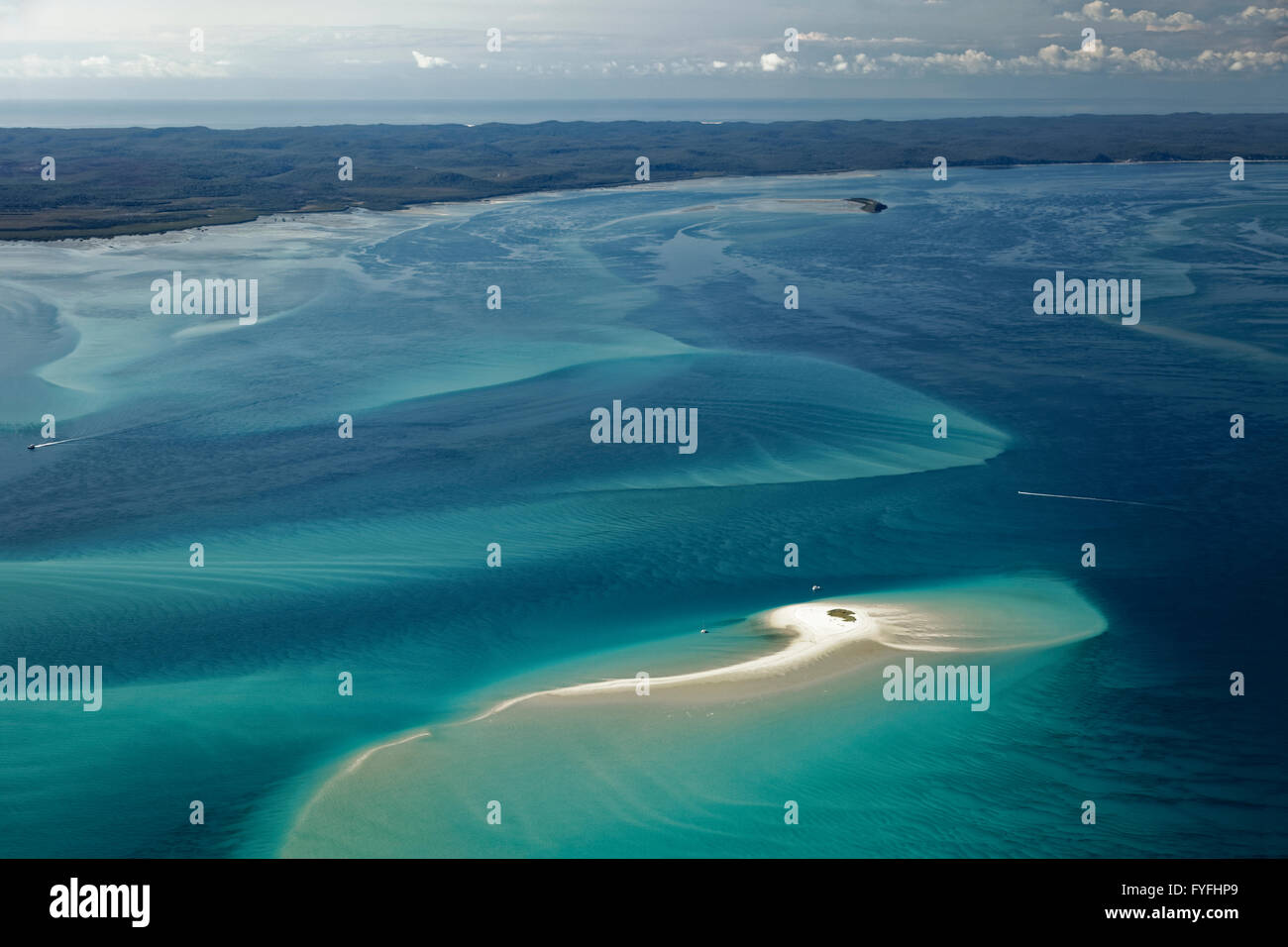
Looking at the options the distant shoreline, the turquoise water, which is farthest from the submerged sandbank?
the distant shoreline

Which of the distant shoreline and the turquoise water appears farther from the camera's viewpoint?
the distant shoreline

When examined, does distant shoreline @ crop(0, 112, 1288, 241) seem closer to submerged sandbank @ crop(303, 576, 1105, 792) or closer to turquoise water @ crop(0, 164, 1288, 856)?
turquoise water @ crop(0, 164, 1288, 856)

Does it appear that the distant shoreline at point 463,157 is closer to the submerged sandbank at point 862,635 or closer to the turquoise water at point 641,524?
the turquoise water at point 641,524

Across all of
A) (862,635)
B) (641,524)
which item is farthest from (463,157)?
(862,635)

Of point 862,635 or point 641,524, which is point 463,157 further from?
point 862,635
